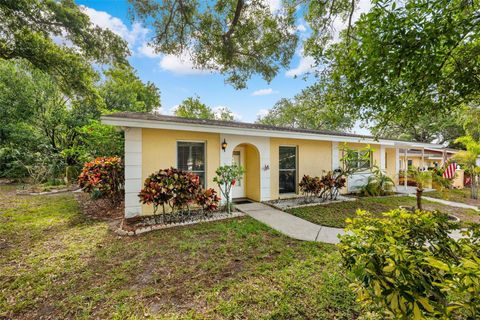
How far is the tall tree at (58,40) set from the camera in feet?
20.6

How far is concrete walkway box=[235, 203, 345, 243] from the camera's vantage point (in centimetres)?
466

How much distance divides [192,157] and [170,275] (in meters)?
4.25

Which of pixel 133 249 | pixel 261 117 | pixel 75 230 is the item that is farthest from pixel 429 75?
pixel 261 117

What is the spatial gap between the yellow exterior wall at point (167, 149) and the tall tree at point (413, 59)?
5.01 metres

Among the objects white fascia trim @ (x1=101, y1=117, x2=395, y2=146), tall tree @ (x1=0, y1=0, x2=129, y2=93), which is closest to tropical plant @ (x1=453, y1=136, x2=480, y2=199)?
white fascia trim @ (x1=101, y1=117, x2=395, y2=146)

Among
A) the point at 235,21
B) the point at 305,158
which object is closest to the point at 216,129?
the point at 235,21

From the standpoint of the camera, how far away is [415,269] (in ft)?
4.12

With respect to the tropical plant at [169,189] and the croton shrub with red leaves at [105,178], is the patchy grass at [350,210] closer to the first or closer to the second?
the tropical plant at [169,189]

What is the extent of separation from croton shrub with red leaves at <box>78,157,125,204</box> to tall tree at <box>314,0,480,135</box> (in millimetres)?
7126

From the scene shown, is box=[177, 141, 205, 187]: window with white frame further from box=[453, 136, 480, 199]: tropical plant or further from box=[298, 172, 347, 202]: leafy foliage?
box=[453, 136, 480, 199]: tropical plant

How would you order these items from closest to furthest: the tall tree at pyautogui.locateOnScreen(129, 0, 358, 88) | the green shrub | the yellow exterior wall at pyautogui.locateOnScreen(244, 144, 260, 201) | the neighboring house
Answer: the green shrub
the tall tree at pyautogui.locateOnScreen(129, 0, 358, 88)
the neighboring house
the yellow exterior wall at pyautogui.locateOnScreen(244, 144, 260, 201)

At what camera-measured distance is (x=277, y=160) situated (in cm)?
844

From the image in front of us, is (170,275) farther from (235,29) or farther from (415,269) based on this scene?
(235,29)

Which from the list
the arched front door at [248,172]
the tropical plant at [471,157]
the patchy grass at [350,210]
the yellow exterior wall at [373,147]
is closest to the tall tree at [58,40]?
the arched front door at [248,172]
